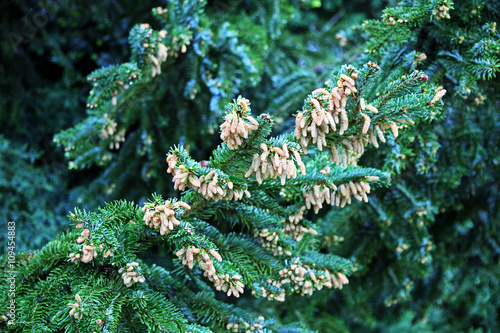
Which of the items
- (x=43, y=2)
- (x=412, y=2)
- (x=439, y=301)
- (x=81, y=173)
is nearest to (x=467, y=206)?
(x=439, y=301)

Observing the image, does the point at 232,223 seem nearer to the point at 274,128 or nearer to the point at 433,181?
the point at 274,128

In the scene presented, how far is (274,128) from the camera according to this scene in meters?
1.29

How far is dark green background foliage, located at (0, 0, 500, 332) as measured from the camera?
36.6 inches

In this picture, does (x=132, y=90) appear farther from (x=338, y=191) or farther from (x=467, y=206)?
(x=467, y=206)

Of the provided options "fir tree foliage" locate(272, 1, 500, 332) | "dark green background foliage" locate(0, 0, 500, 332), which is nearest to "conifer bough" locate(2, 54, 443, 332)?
"dark green background foliage" locate(0, 0, 500, 332)

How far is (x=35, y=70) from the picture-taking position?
160 centimetres

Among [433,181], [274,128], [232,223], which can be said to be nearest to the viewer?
[232,223]

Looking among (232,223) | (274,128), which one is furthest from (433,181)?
(232,223)

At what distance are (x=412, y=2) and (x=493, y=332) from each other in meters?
1.56

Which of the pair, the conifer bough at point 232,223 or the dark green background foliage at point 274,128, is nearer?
the conifer bough at point 232,223

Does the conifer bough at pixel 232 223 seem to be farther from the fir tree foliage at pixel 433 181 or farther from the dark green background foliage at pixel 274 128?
the fir tree foliage at pixel 433 181

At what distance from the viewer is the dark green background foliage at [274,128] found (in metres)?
0.93

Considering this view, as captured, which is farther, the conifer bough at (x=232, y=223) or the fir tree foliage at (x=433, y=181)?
the fir tree foliage at (x=433, y=181)

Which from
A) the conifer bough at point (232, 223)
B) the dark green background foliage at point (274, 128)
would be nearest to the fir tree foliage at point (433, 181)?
the dark green background foliage at point (274, 128)
